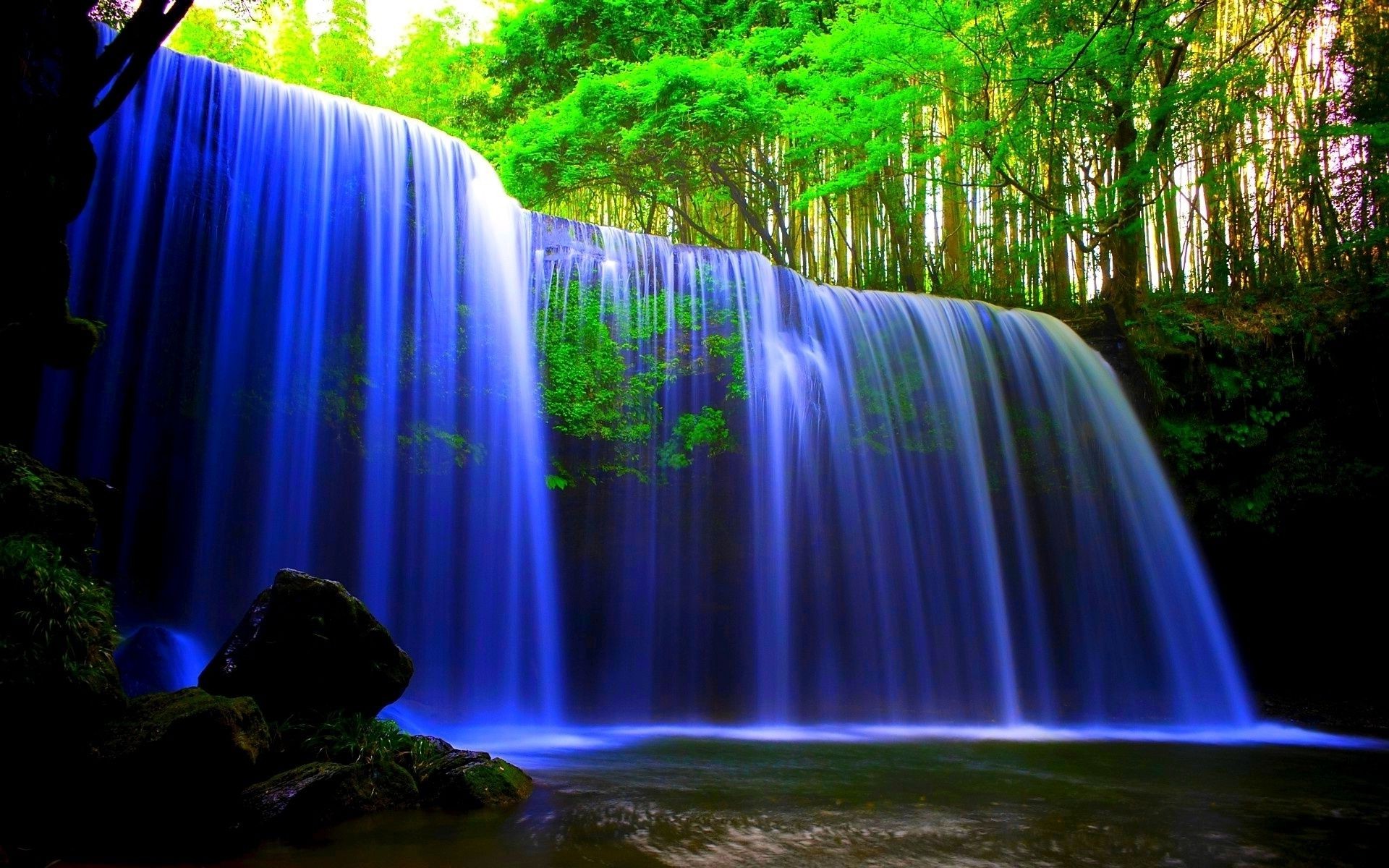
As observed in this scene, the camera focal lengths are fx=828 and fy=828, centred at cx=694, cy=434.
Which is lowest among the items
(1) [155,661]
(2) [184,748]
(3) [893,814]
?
(3) [893,814]

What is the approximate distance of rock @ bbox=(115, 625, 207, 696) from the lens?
5.96m

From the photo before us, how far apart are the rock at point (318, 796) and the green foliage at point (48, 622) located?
0.99m

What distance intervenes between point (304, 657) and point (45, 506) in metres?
1.67

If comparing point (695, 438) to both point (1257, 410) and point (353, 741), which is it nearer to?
point (353, 741)

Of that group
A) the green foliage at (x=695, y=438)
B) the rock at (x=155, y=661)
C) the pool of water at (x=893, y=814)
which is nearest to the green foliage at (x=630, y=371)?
the green foliage at (x=695, y=438)

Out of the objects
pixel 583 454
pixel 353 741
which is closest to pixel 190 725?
pixel 353 741

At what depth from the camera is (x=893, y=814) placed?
4.81 meters

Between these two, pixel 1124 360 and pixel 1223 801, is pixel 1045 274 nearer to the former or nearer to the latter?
pixel 1124 360

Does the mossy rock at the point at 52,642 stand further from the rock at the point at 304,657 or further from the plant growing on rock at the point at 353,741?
the plant growing on rock at the point at 353,741

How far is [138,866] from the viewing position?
3.51m

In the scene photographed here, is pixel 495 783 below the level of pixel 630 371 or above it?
below

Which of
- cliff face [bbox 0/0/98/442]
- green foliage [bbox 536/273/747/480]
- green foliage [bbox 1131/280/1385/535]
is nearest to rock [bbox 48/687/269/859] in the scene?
cliff face [bbox 0/0/98/442]

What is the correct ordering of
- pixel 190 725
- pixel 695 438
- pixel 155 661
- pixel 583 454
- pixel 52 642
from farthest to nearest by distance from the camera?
pixel 695 438
pixel 583 454
pixel 155 661
pixel 52 642
pixel 190 725

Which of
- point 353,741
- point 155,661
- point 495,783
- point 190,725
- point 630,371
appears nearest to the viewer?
point 190,725
